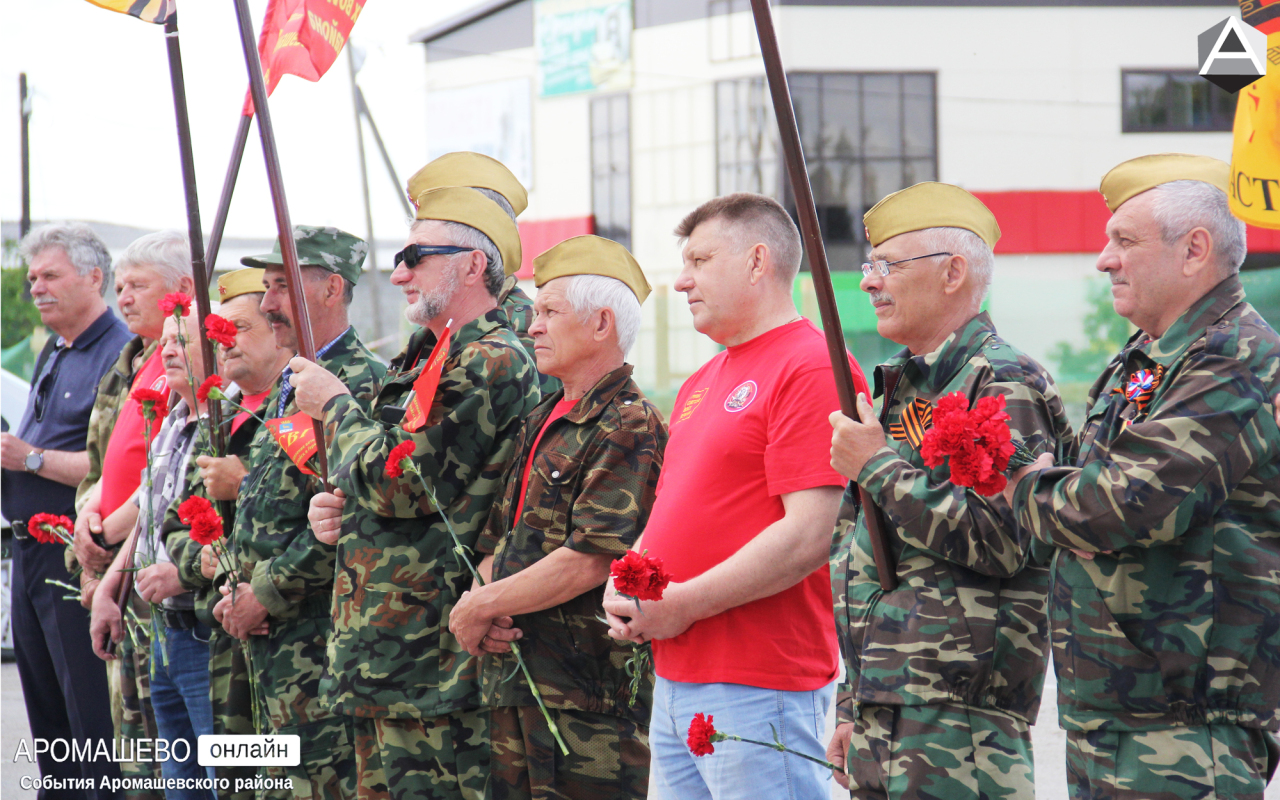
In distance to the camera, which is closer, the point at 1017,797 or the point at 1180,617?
the point at 1180,617

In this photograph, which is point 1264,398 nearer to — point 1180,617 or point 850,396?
point 1180,617

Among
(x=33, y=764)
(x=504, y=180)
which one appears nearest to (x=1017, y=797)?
(x=504, y=180)

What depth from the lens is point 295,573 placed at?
3.77 m

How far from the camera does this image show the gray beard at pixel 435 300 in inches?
139

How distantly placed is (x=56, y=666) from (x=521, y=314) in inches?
109

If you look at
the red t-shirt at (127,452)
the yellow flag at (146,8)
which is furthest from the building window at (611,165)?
the yellow flag at (146,8)

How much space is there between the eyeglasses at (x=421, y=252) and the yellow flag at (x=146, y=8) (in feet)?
4.06

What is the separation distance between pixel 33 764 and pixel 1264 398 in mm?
5662

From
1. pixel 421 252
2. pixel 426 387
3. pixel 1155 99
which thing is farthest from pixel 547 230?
pixel 426 387

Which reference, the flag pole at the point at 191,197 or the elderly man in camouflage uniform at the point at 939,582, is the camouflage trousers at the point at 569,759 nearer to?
the elderly man in camouflage uniform at the point at 939,582

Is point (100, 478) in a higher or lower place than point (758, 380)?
lower

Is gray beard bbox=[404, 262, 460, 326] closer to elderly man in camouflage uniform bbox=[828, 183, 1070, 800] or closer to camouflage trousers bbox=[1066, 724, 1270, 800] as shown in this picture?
elderly man in camouflage uniform bbox=[828, 183, 1070, 800]

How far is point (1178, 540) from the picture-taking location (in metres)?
2.27

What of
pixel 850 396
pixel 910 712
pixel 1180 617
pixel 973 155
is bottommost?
pixel 910 712
